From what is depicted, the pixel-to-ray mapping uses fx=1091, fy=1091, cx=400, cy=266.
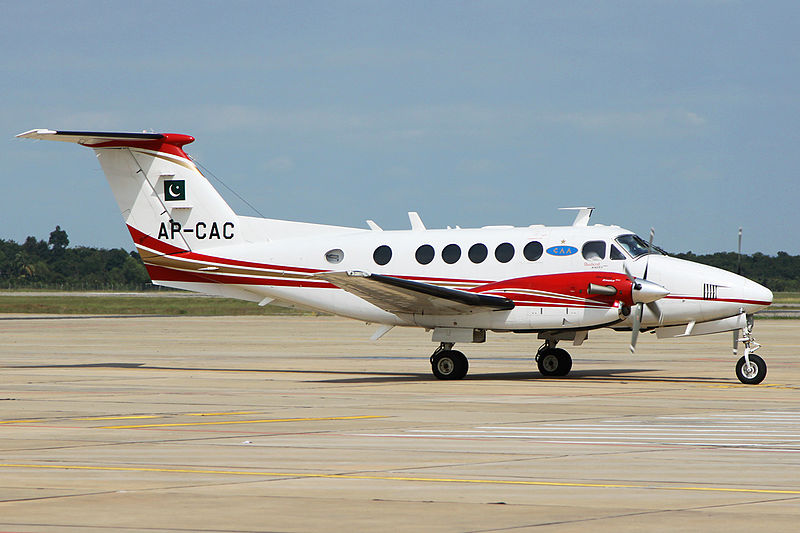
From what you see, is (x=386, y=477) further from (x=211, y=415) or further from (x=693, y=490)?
(x=211, y=415)

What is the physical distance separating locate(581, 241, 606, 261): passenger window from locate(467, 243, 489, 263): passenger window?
6.95 feet

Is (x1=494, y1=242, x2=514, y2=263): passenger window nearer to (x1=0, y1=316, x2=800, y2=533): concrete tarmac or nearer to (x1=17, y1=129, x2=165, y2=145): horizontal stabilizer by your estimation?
(x1=0, y1=316, x2=800, y2=533): concrete tarmac

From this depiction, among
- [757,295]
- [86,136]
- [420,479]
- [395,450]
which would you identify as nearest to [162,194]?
[86,136]

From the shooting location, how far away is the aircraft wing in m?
21.7

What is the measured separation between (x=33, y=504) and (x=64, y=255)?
157 metres

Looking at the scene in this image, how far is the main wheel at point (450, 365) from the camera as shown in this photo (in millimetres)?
22703

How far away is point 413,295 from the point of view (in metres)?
22.4

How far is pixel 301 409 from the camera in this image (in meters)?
16.4

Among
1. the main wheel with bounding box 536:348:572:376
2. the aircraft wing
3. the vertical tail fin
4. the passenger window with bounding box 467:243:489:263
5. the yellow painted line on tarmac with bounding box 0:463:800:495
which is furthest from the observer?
the vertical tail fin

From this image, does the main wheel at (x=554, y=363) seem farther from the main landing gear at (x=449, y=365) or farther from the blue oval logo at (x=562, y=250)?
the blue oval logo at (x=562, y=250)

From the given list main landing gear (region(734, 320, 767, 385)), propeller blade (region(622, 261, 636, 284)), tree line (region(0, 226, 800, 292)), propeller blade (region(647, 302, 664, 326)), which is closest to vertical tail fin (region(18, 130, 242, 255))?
propeller blade (region(622, 261, 636, 284))

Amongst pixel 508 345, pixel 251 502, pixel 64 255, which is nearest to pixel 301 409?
pixel 251 502

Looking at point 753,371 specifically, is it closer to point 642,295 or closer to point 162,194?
point 642,295

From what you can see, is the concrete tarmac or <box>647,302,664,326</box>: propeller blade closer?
the concrete tarmac
